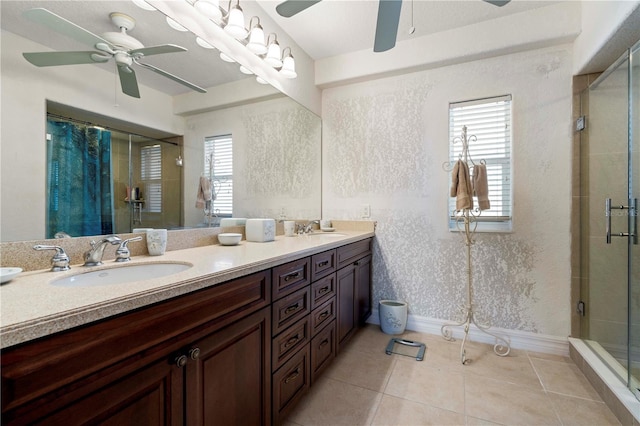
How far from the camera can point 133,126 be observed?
128 centimetres

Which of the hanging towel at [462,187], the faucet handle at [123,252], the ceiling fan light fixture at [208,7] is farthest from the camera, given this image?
the hanging towel at [462,187]

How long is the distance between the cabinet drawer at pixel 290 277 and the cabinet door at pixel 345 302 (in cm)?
44

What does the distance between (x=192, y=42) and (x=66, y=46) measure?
650mm

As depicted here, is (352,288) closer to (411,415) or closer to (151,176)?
(411,415)

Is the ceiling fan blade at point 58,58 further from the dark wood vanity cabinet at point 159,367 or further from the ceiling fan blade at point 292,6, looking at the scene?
the dark wood vanity cabinet at point 159,367

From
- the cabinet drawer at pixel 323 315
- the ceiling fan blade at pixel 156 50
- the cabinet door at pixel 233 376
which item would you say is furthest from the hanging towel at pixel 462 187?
the ceiling fan blade at pixel 156 50

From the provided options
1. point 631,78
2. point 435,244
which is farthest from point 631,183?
point 435,244

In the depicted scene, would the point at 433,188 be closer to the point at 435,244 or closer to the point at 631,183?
the point at 435,244

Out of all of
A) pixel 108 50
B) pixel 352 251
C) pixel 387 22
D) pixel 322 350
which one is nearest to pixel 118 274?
pixel 108 50

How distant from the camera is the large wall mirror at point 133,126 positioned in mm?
930

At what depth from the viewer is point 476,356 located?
2059 mm

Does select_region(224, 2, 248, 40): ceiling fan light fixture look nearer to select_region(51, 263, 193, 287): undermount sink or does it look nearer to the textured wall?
the textured wall

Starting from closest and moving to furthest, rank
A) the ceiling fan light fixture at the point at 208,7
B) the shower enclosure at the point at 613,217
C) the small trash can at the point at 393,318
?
the ceiling fan light fixture at the point at 208,7 → the shower enclosure at the point at 613,217 → the small trash can at the point at 393,318

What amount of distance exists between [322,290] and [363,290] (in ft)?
2.73
